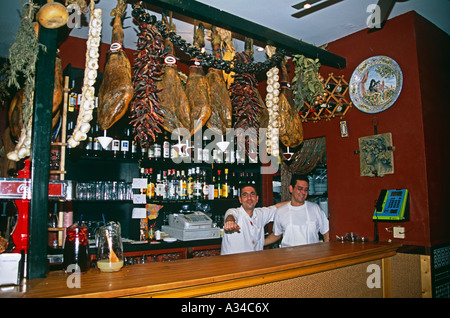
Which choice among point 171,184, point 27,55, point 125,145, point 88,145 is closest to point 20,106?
point 27,55

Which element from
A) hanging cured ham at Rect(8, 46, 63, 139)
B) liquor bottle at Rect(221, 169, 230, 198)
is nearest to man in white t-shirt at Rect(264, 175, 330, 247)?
liquor bottle at Rect(221, 169, 230, 198)

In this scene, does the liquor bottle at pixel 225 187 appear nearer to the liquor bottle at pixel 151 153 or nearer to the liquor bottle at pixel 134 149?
the liquor bottle at pixel 151 153

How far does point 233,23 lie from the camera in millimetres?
2920

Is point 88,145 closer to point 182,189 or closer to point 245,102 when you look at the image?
point 182,189

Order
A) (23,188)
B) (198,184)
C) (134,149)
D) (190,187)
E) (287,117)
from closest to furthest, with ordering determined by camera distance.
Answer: (23,188) < (287,117) < (134,149) < (190,187) < (198,184)

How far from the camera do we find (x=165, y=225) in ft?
16.6

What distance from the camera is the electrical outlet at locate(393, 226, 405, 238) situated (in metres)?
3.85

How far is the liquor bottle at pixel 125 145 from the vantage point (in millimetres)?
4648

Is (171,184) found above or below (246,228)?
above

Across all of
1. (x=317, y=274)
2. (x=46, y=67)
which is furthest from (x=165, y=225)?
(x=46, y=67)

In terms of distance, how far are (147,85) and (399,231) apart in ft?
10.4

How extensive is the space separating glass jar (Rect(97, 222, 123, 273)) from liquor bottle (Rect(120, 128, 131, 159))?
2732mm

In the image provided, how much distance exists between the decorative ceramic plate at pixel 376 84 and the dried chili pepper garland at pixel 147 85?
283 cm

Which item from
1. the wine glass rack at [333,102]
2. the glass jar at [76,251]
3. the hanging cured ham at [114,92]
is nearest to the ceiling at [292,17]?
the wine glass rack at [333,102]
